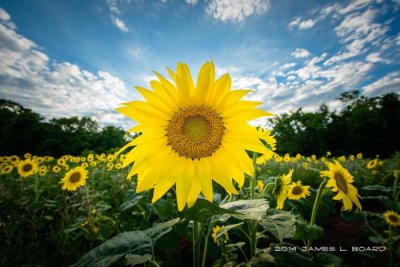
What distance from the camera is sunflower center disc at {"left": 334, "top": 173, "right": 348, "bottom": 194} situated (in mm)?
2100

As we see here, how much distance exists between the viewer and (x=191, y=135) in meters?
1.63

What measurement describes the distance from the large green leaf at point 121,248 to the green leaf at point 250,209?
1.11 feet

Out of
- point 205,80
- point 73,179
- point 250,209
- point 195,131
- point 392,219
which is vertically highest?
point 205,80

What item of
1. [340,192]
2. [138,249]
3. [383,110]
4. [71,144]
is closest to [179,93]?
[138,249]

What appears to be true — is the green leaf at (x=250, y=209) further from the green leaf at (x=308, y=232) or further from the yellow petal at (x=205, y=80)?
the green leaf at (x=308, y=232)

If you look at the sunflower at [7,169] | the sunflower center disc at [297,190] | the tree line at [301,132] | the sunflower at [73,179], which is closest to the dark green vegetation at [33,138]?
the tree line at [301,132]

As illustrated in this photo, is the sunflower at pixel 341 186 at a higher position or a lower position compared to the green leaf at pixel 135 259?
higher

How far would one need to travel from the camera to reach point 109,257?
1.19 meters

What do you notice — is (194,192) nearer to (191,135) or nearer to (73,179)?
(191,135)

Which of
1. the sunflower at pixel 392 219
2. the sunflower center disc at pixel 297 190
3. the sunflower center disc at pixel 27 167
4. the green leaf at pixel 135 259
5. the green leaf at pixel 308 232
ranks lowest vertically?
the sunflower at pixel 392 219

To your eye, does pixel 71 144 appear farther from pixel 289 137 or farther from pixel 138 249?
pixel 289 137

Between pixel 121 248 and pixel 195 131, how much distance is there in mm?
859

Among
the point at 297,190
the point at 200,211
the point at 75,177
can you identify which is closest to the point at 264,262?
the point at 200,211

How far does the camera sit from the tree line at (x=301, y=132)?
3259 cm
